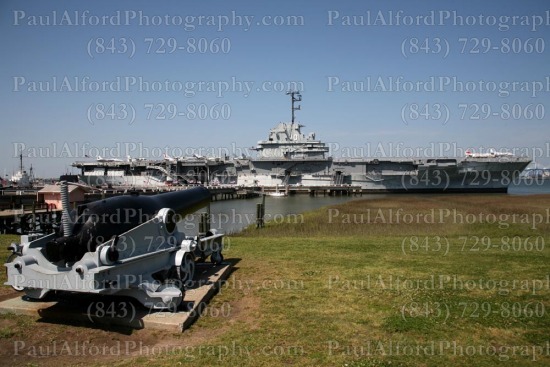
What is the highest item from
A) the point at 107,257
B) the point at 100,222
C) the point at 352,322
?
the point at 100,222

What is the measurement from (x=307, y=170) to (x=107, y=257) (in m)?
61.1

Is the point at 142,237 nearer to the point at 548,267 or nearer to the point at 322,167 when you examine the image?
the point at 548,267

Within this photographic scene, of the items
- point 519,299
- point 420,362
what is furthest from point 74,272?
point 519,299

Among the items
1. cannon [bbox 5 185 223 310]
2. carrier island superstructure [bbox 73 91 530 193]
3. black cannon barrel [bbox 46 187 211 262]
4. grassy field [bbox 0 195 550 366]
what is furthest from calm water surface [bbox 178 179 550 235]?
carrier island superstructure [bbox 73 91 530 193]

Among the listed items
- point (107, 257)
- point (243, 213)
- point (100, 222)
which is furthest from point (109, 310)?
point (243, 213)

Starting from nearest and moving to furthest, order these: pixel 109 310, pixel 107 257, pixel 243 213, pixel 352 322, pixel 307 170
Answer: pixel 107 257 < pixel 352 322 < pixel 109 310 < pixel 243 213 < pixel 307 170

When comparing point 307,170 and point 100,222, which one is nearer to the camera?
point 100,222

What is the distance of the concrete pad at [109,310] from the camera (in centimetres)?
441

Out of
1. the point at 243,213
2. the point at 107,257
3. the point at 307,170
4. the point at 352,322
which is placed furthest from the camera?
the point at 307,170

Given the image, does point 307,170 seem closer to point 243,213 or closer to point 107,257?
point 243,213

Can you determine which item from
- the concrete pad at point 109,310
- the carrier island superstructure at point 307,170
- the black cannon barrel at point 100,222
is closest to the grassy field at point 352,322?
the concrete pad at point 109,310

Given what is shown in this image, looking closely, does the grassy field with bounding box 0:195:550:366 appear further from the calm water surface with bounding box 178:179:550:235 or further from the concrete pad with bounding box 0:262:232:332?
the calm water surface with bounding box 178:179:550:235

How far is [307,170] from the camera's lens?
64.8 metres

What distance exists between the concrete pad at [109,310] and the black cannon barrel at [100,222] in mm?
703
